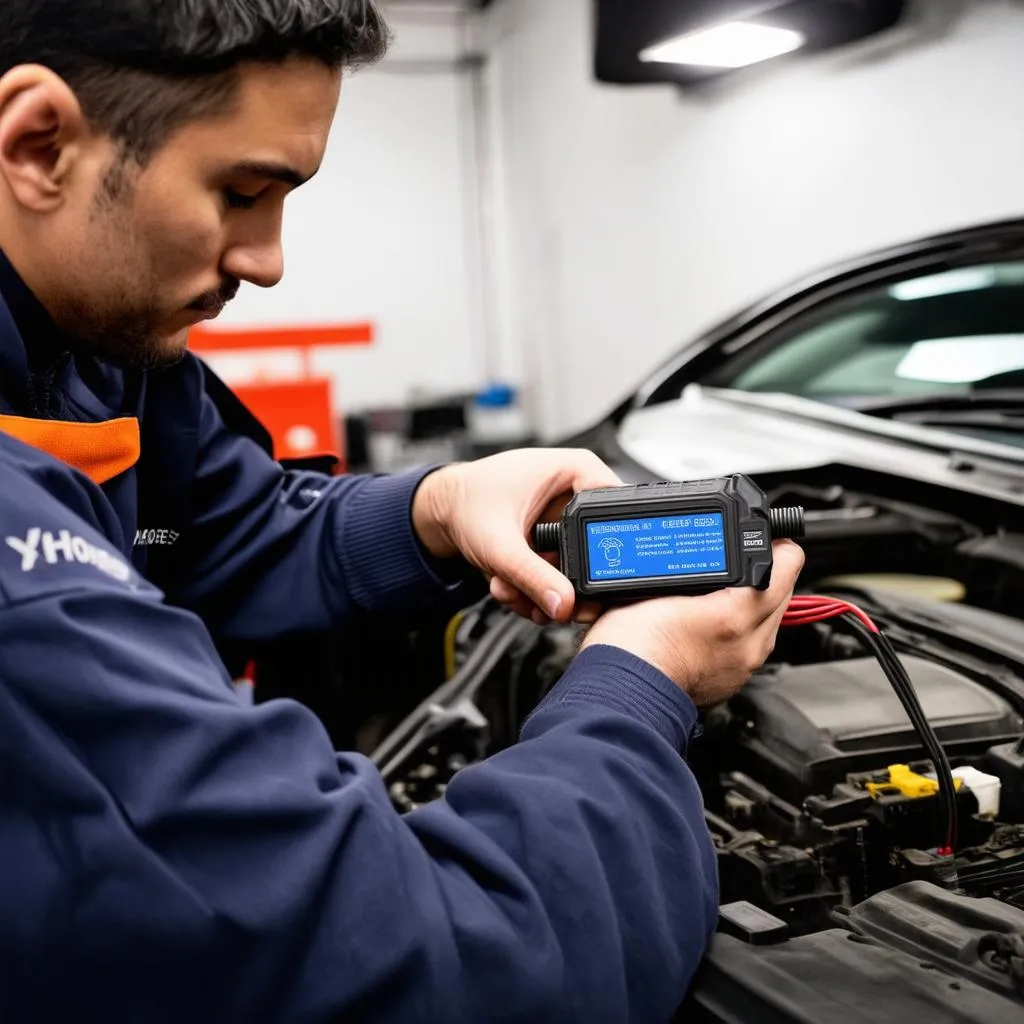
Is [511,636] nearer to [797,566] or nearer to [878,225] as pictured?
[797,566]

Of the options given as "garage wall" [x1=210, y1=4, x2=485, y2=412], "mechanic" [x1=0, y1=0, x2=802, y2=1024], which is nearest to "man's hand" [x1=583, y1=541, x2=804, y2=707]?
"mechanic" [x1=0, y1=0, x2=802, y2=1024]

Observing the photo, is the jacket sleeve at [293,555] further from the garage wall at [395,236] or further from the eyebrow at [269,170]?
the garage wall at [395,236]

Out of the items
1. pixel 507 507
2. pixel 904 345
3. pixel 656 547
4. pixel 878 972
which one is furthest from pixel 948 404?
pixel 878 972

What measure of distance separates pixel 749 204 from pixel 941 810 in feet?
10.6

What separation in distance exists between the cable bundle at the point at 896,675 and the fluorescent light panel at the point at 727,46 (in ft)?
7.89

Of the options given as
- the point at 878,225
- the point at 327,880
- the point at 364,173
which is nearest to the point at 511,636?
the point at 327,880

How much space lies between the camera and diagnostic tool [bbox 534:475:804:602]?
0.81 m

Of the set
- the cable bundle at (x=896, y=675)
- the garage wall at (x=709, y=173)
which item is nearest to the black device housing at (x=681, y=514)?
the cable bundle at (x=896, y=675)

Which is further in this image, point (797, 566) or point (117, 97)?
point (797, 566)

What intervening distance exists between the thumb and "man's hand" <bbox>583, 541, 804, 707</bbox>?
4cm

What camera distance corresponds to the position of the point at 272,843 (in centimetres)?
60

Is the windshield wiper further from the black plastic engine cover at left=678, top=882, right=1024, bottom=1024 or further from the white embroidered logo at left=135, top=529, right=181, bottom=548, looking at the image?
the white embroidered logo at left=135, top=529, right=181, bottom=548

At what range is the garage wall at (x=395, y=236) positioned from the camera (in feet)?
20.1

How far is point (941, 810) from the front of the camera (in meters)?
0.94
